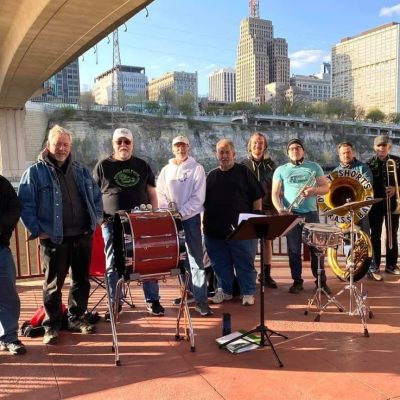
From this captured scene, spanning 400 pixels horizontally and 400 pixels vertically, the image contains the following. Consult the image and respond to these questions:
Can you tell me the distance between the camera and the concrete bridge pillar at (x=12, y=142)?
3005 cm

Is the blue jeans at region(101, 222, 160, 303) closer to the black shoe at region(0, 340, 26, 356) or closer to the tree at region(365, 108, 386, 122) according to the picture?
the black shoe at region(0, 340, 26, 356)

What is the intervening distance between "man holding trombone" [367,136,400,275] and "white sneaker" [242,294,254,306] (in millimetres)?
2071

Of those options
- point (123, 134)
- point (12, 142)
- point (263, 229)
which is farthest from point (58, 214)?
point (12, 142)

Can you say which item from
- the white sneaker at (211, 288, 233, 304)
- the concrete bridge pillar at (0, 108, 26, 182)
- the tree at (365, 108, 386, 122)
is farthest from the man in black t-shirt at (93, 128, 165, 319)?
the tree at (365, 108, 386, 122)

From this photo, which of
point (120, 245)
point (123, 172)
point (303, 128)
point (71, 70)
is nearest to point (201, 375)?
point (120, 245)

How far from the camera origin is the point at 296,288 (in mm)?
5406

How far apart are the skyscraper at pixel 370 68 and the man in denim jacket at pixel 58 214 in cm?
15690

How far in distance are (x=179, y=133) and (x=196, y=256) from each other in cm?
9026

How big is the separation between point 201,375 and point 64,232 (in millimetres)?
1756

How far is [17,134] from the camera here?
103 feet

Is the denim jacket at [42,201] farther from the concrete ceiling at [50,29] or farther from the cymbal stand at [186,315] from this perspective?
the concrete ceiling at [50,29]

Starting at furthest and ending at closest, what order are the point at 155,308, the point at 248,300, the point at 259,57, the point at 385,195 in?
1. the point at 259,57
2. the point at 385,195
3. the point at 248,300
4. the point at 155,308

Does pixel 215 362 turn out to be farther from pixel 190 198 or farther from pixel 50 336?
pixel 190 198

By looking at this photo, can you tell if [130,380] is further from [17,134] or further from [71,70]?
[71,70]
